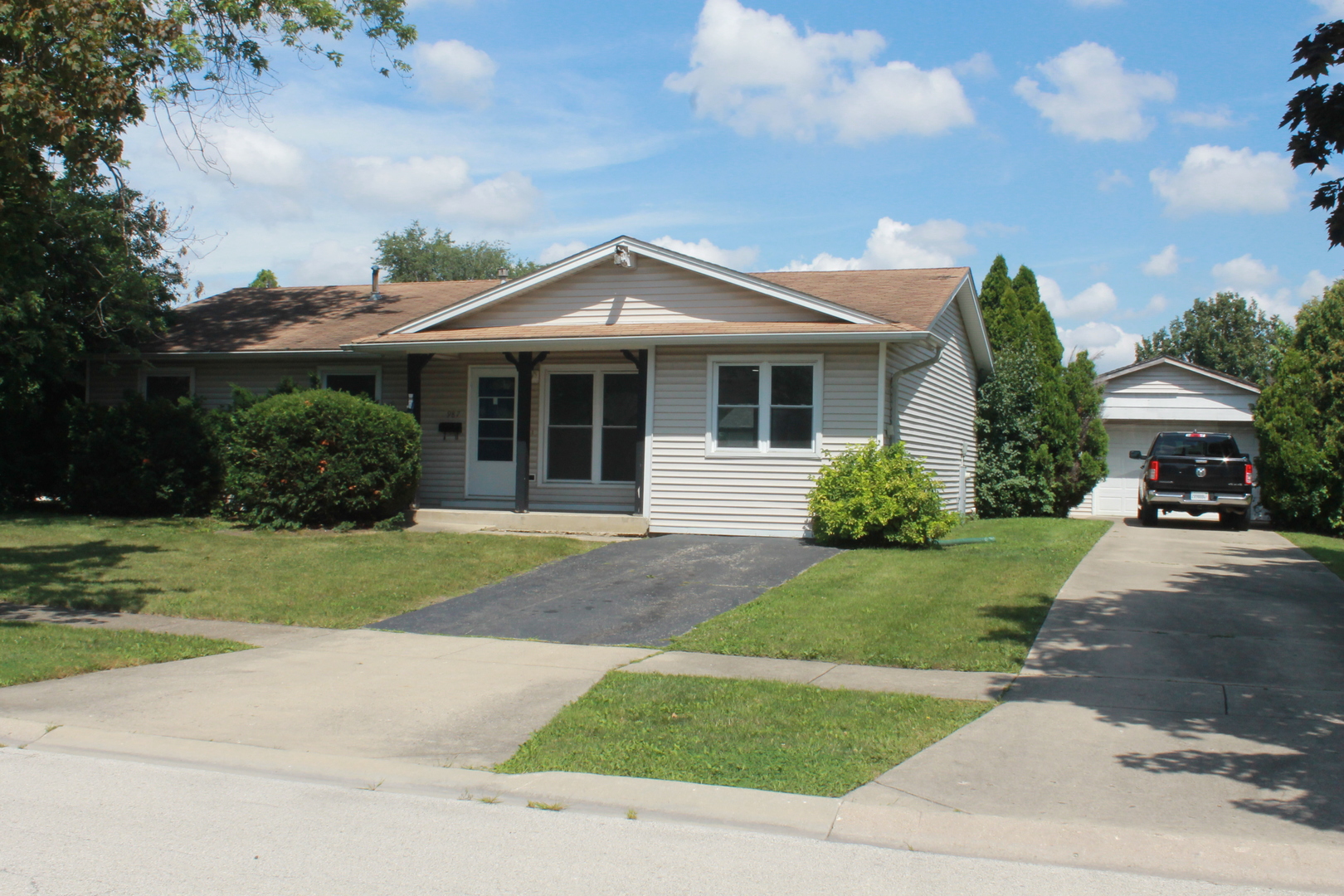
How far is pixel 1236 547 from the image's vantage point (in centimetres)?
1559

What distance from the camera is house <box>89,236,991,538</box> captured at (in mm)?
15414

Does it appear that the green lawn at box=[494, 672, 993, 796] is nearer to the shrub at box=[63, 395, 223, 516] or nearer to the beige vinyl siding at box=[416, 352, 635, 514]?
the beige vinyl siding at box=[416, 352, 635, 514]

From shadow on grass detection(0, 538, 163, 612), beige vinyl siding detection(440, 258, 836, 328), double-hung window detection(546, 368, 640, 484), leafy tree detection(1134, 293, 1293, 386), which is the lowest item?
shadow on grass detection(0, 538, 163, 612)

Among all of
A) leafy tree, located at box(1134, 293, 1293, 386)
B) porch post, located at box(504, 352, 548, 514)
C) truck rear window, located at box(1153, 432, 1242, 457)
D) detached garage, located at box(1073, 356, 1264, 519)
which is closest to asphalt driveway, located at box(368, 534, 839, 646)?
porch post, located at box(504, 352, 548, 514)

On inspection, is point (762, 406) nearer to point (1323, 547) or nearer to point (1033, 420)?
point (1033, 420)

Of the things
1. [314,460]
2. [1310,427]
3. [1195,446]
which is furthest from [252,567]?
[1310,427]

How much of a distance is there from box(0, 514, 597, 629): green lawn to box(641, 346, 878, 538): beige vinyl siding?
1804 millimetres

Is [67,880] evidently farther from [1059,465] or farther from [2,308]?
[1059,465]

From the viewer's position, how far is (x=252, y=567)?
12.5 m

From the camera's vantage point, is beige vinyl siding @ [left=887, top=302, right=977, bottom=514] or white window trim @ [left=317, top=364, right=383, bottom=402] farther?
white window trim @ [left=317, top=364, right=383, bottom=402]

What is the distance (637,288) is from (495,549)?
4.97 metres

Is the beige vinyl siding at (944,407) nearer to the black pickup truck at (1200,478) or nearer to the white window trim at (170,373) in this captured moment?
the black pickup truck at (1200,478)

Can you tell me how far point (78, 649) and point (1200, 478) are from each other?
18.8 meters

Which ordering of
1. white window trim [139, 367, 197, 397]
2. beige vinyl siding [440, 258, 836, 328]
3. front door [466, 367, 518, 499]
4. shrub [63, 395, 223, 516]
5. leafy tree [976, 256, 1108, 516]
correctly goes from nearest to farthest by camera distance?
1. beige vinyl siding [440, 258, 836, 328]
2. shrub [63, 395, 223, 516]
3. front door [466, 367, 518, 499]
4. white window trim [139, 367, 197, 397]
5. leafy tree [976, 256, 1108, 516]
